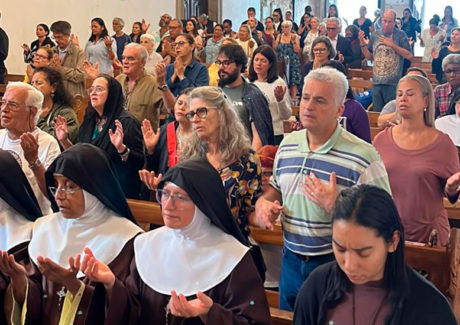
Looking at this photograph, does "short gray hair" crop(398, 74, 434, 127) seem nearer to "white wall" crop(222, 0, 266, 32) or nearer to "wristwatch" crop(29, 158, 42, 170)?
"wristwatch" crop(29, 158, 42, 170)

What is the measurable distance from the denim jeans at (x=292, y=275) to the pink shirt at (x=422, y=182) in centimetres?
81

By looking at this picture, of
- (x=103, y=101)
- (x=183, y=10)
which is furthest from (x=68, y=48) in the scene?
(x=183, y=10)

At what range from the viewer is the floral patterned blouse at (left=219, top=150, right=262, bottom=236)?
346 centimetres

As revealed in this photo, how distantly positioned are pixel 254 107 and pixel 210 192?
230 centimetres

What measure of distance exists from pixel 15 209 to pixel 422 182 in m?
1.99

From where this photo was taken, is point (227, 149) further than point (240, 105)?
No

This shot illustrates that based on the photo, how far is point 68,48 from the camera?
330 inches

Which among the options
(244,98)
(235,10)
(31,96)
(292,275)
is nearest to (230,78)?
(244,98)

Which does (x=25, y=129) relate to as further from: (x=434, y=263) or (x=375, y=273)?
(x=375, y=273)

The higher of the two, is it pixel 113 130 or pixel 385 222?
pixel 385 222

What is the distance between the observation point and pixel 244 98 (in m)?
5.08

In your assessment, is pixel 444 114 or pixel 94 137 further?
pixel 444 114

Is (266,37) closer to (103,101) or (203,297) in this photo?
(103,101)

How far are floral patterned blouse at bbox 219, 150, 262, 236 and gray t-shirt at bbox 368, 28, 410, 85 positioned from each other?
437cm
